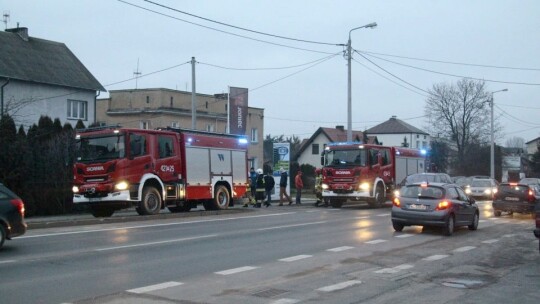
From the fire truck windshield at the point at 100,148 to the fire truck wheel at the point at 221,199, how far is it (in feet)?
17.7

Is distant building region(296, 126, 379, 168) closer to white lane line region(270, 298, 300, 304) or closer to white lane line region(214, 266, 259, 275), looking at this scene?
white lane line region(214, 266, 259, 275)

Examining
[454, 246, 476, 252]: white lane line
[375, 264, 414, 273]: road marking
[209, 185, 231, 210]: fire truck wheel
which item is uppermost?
[209, 185, 231, 210]: fire truck wheel

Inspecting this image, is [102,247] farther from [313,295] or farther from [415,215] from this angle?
[415,215]

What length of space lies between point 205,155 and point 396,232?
9.34m

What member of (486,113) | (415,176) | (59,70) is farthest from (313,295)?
(486,113)

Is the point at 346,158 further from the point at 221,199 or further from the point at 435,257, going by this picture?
the point at 435,257

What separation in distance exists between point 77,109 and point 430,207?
27.7m

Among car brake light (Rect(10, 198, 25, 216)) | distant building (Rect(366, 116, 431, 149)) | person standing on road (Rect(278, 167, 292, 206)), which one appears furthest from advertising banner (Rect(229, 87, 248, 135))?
distant building (Rect(366, 116, 431, 149))

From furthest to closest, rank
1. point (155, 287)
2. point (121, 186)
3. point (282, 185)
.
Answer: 1. point (282, 185)
2. point (121, 186)
3. point (155, 287)

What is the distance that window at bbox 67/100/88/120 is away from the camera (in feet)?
125

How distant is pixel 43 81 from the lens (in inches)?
1407

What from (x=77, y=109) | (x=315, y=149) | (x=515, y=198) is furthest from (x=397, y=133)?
(x=515, y=198)

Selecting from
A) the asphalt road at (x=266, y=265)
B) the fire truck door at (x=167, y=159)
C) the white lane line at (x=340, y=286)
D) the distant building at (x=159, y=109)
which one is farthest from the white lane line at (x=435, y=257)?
the distant building at (x=159, y=109)

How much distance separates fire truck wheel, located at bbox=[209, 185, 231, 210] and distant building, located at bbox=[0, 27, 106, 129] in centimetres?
1377
